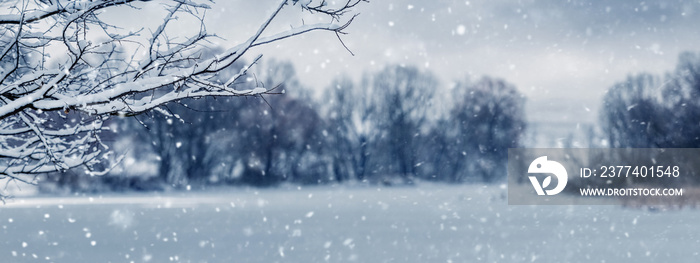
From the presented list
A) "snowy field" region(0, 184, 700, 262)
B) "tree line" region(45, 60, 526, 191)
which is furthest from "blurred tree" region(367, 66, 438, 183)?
"snowy field" region(0, 184, 700, 262)

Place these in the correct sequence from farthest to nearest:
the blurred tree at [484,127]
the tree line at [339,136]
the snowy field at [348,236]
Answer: the blurred tree at [484,127] → the tree line at [339,136] → the snowy field at [348,236]

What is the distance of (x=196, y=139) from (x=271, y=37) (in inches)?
1472

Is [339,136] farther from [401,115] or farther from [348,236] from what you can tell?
A: [348,236]

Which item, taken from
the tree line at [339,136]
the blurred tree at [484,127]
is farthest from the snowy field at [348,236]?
the blurred tree at [484,127]

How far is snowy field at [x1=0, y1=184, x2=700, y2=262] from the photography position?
10508mm

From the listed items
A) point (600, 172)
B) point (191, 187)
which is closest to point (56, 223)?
point (600, 172)

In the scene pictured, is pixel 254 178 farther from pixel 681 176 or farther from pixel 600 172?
pixel 681 176

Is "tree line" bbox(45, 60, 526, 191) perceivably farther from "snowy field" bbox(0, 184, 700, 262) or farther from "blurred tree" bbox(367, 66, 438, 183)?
"snowy field" bbox(0, 184, 700, 262)

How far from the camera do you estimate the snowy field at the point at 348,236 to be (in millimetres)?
10508

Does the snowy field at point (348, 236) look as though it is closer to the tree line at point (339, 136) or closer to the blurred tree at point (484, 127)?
the tree line at point (339, 136)

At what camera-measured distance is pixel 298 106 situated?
4250 centimetres

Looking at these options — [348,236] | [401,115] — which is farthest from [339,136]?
[348,236]

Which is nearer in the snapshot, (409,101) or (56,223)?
(56,223)

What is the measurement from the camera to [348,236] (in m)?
13.4
